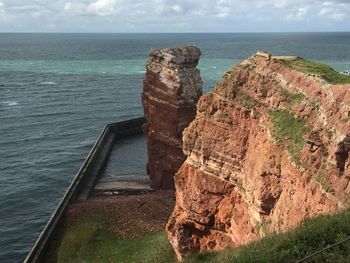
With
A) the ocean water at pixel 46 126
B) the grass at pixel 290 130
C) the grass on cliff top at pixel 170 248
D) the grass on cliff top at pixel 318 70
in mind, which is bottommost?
the ocean water at pixel 46 126

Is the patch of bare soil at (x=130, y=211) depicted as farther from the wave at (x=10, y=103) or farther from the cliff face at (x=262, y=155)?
the wave at (x=10, y=103)

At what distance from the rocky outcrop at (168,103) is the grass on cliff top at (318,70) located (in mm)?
21302

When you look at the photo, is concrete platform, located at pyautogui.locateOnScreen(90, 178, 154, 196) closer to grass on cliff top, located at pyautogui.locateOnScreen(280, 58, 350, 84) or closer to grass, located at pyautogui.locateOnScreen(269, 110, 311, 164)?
grass on cliff top, located at pyautogui.locateOnScreen(280, 58, 350, 84)

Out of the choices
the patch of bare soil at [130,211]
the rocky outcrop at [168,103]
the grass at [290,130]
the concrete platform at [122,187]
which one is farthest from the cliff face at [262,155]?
the concrete platform at [122,187]

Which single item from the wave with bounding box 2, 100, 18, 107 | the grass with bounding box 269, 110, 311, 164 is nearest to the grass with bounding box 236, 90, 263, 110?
the grass with bounding box 269, 110, 311, 164

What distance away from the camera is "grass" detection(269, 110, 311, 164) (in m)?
18.9

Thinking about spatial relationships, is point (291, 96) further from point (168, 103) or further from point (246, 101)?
point (168, 103)

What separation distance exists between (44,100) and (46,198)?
4624 cm

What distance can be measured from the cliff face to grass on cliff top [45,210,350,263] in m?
1.65

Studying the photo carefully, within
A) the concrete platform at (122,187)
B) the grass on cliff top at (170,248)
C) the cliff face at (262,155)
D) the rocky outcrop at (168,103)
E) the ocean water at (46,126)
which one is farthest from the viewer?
the concrete platform at (122,187)

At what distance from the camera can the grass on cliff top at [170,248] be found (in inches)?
548

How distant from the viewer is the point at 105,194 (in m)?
48.8

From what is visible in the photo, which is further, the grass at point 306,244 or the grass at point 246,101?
the grass at point 246,101

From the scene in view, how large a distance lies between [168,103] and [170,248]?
1944 centimetres
